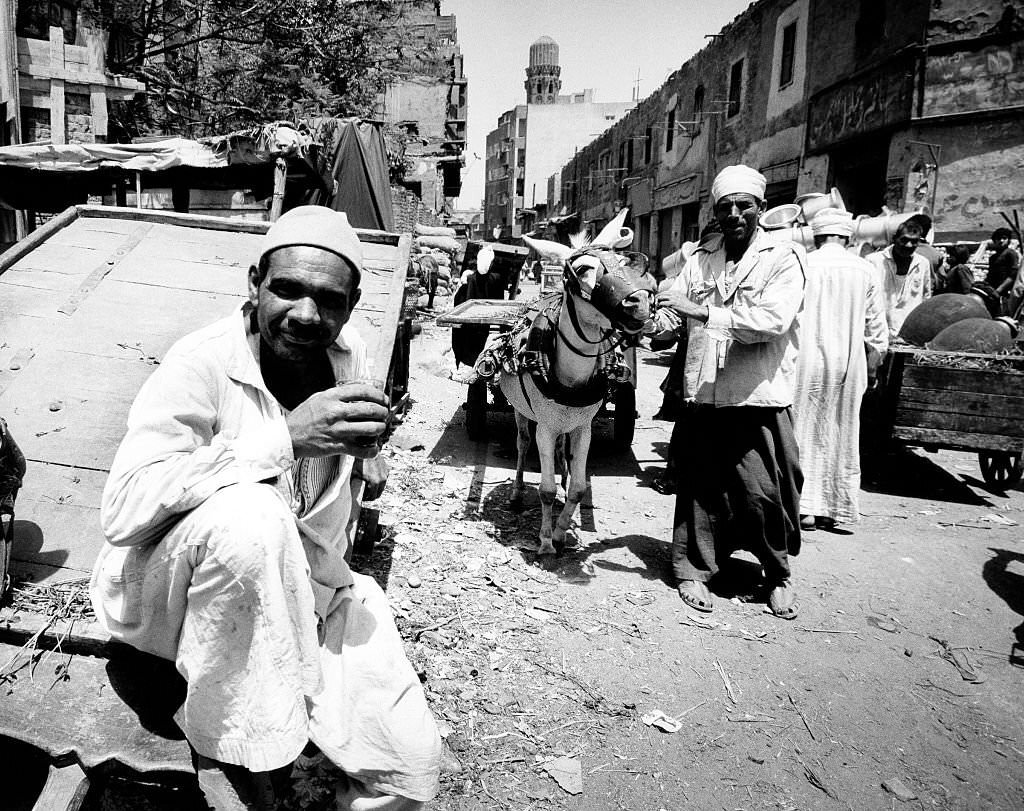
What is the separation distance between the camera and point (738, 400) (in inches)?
141

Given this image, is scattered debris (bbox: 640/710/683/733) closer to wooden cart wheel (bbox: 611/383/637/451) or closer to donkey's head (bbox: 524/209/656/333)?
donkey's head (bbox: 524/209/656/333)

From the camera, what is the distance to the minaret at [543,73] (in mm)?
75062

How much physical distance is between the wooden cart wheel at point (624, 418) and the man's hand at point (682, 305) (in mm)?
2754

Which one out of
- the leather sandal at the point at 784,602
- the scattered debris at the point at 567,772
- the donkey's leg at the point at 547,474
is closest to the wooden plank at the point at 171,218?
the donkey's leg at the point at 547,474

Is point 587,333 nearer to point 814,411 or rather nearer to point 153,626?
point 814,411

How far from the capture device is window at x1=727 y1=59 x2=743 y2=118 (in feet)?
59.6

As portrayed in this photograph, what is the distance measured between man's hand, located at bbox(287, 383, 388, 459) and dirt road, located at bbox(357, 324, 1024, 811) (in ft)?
4.81

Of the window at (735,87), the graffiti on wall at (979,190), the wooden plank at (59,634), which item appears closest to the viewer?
the wooden plank at (59,634)

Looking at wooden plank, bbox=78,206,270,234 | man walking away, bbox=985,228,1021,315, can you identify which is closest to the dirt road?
wooden plank, bbox=78,206,270,234

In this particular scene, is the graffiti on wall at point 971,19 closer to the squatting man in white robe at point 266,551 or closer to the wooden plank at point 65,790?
the squatting man in white robe at point 266,551

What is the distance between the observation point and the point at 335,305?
1773mm

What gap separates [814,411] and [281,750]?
4.68 m

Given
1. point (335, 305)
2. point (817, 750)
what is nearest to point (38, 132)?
point (335, 305)

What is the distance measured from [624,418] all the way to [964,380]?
9.42ft
